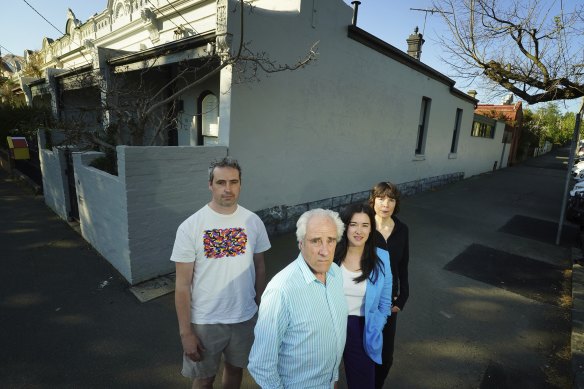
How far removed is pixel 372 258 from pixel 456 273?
4025 millimetres

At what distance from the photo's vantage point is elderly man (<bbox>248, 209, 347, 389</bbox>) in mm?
1450

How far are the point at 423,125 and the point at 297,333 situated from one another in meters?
11.8

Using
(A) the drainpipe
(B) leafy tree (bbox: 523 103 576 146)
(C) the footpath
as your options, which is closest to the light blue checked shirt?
(C) the footpath

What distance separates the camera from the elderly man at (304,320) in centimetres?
145

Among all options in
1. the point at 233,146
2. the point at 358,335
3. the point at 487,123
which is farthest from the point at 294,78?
the point at 487,123

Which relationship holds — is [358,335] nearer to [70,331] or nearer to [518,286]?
[70,331]

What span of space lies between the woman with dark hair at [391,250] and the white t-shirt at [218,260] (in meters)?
1.15

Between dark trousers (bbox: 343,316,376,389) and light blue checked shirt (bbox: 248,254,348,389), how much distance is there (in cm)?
40

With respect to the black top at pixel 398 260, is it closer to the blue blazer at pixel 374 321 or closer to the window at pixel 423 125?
the blue blazer at pixel 374 321

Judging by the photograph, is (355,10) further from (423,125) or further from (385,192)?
(385,192)

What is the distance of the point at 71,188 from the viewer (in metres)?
6.06

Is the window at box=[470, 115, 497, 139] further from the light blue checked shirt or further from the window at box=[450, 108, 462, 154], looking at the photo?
the light blue checked shirt

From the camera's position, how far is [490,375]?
299 centimetres

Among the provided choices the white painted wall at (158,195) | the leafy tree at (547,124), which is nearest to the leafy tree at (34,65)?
the white painted wall at (158,195)
